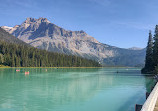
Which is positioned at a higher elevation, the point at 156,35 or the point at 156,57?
the point at 156,35

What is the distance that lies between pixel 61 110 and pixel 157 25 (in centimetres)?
9745

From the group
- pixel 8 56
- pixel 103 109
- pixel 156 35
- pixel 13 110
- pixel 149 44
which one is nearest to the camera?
pixel 13 110

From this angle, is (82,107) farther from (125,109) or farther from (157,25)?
(157,25)

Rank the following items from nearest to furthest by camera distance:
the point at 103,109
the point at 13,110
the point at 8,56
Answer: the point at 13,110 < the point at 103,109 < the point at 8,56

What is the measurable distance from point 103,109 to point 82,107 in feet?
10.4

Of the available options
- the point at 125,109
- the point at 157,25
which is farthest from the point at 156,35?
the point at 125,109

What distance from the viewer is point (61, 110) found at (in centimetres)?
2447

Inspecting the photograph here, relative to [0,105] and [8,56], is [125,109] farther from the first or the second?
[8,56]

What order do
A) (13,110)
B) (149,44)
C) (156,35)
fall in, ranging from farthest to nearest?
1. (149,44)
2. (156,35)
3. (13,110)

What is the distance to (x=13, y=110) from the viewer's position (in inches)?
930

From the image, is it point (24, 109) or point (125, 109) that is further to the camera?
point (125, 109)

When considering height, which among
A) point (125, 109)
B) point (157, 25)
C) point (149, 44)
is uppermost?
point (157, 25)

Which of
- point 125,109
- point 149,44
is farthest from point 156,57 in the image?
point 125,109

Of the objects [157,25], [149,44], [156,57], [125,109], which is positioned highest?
[157,25]
